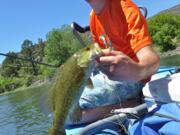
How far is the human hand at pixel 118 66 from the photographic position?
2816mm

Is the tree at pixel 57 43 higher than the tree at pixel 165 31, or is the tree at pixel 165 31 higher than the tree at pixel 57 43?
the tree at pixel 57 43

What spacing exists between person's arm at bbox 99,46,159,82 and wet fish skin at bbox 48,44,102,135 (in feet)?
0.31

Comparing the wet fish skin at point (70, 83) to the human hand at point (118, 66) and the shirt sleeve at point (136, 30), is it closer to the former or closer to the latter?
the human hand at point (118, 66)

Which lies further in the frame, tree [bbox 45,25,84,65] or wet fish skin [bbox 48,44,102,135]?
tree [bbox 45,25,84,65]

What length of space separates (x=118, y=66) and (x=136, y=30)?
1.84 ft

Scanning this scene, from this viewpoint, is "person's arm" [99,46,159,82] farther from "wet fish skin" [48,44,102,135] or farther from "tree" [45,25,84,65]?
"tree" [45,25,84,65]

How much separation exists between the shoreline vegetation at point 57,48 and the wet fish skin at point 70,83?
Result: 47203mm

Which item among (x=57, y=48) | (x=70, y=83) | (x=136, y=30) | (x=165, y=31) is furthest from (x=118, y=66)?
(x=57, y=48)

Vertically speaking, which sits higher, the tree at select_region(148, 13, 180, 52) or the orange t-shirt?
the tree at select_region(148, 13, 180, 52)

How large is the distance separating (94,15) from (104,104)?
103 cm

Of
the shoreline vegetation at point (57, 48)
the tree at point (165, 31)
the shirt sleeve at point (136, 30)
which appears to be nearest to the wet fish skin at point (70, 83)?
the shirt sleeve at point (136, 30)

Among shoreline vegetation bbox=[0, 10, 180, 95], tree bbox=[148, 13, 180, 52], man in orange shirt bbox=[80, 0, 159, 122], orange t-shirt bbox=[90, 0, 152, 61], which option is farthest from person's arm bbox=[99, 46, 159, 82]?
tree bbox=[148, 13, 180, 52]

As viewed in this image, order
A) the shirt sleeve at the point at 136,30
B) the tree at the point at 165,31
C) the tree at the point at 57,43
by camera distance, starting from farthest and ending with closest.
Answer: the tree at the point at 57,43
the tree at the point at 165,31
the shirt sleeve at the point at 136,30

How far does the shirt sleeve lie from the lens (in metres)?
3.19
